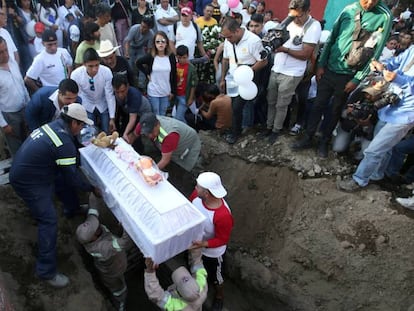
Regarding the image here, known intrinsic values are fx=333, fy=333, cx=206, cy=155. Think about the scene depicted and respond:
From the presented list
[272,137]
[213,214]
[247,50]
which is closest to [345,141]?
[272,137]

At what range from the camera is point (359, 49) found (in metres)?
3.77

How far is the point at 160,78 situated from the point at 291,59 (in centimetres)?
183

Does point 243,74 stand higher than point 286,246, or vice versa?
point 243,74

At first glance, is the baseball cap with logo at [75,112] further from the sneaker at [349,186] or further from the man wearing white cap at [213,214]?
the sneaker at [349,186]

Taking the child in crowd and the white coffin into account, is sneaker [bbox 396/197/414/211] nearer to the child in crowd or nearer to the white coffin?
the white coffin

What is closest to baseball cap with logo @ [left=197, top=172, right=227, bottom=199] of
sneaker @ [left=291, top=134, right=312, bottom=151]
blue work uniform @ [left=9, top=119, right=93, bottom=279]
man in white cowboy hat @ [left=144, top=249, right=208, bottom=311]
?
man in white cowboy hat @ [left=144, top=249, right=208, bottom=311]

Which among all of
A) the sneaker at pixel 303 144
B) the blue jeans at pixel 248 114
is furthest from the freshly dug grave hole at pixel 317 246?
the blue jeans at pixel 248 114

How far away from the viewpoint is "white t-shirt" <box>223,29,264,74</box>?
4406 mm

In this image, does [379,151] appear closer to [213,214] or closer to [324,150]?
[324,150]

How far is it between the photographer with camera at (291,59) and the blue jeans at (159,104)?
1.54 meters

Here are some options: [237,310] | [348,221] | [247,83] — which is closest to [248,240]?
[237,310]

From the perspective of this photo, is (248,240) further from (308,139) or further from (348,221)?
(308,139)

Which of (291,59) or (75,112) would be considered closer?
(75,112)

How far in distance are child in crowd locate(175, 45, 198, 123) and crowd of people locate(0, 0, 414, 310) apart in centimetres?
2
